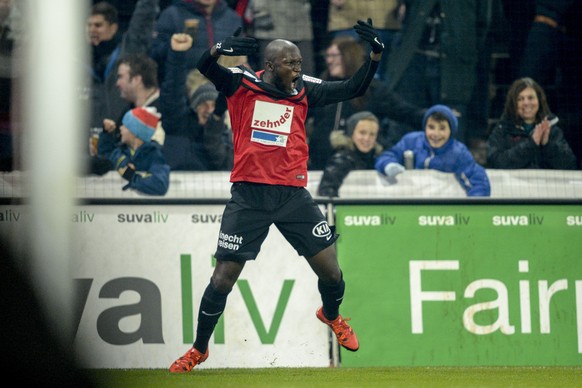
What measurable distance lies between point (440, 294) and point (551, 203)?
1194 mm

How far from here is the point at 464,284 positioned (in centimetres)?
839

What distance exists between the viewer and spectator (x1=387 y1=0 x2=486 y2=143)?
857cm

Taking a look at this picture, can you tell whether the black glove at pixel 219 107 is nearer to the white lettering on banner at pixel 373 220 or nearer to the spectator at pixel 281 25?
the spectator at pixel 281 25

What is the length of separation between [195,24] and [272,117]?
2.05 m

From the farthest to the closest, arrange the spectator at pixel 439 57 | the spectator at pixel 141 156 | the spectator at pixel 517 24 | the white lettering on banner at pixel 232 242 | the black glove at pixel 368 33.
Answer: the spectator at pixel 517 24 < the spectator at pixel 439 57 < the spectator at pixel 141 156 < the white lettering on banner at pixel 232 242 < the black glove at pixel 368 33

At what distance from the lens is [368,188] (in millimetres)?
8352

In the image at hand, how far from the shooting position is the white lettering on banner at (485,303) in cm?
838

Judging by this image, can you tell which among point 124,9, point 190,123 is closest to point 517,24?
point 190,123

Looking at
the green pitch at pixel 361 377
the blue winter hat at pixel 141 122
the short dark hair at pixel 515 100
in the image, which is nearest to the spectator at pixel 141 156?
the blue winter hat at pixel 141 122

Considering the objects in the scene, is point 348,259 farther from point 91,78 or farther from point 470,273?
point 91,78

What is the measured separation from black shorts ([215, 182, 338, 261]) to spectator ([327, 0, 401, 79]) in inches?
91.4

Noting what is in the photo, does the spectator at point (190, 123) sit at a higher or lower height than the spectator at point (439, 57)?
lower

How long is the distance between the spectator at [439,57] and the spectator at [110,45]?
6.88ft

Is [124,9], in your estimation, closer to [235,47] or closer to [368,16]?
[368,16]
